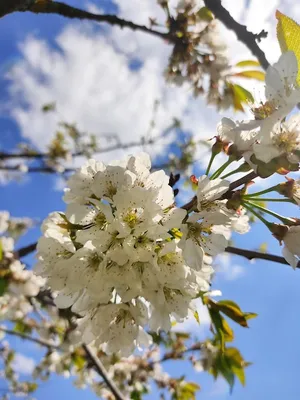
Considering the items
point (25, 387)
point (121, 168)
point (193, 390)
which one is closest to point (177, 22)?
point (121, 168)

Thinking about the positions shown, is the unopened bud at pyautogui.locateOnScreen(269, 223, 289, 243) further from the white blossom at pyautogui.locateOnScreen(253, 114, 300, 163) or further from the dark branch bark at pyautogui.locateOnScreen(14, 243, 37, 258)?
the dark branch bark at pyautogui.locateOnScreen(14, 243, 37, 258)

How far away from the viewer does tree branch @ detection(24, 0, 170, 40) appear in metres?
1.76

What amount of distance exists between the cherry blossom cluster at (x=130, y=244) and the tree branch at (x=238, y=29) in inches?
37.2

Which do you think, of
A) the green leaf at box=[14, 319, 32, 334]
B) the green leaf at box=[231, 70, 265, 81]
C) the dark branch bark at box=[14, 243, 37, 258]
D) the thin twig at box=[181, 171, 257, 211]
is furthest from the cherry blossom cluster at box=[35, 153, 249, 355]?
the green leaf at box=[14, 319, 32, 334]

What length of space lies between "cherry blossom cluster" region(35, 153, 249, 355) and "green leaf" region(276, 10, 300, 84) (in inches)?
14.7

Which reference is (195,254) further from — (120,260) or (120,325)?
(120,325)

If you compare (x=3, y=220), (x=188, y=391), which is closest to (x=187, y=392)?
(x=188, y=391)

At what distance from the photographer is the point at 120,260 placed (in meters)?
0.99

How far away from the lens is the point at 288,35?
1008mm

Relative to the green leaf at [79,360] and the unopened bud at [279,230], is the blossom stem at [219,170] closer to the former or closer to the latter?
the unopened bud at [279,230]

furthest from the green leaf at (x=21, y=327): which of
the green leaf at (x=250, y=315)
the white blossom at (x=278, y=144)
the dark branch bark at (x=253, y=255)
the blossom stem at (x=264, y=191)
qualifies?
the white blossom at (x=278, y=144)

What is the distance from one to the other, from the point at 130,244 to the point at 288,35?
653 millimetres

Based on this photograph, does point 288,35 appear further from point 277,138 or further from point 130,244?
point 130,244

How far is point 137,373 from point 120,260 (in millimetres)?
3923
